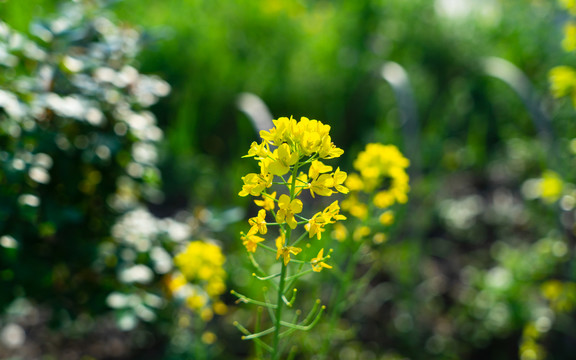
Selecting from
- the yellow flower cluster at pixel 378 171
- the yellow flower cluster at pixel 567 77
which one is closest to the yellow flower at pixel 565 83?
the yellow flower cluster at pixel 567 77

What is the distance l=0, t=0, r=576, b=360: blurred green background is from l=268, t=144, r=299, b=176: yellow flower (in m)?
0.83

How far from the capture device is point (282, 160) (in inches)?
37.1

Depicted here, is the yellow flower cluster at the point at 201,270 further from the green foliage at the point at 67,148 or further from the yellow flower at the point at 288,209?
the yellow flower at the point at 288,209

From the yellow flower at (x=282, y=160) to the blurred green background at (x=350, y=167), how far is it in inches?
32.5

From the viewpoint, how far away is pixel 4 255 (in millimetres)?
1451

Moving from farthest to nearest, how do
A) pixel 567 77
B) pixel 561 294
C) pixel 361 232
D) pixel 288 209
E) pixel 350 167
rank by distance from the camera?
pixel 350 167 → pixel 561 294 → pixel 567 77 → pixel 361 232 → pixel 288 209

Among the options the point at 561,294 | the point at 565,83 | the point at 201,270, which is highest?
the point at 565,83

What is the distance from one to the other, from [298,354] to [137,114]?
1.17 m

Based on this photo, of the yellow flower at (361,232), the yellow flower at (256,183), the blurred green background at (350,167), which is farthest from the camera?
the blurred green background at (350,167)

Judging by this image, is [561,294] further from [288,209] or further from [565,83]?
[288,209]

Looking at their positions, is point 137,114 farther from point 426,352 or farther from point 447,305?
point 447,305

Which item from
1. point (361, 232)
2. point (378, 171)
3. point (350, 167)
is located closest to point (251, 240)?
point (361, 232)

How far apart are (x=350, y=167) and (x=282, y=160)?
1.96 meters

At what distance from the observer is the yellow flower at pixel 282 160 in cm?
93
